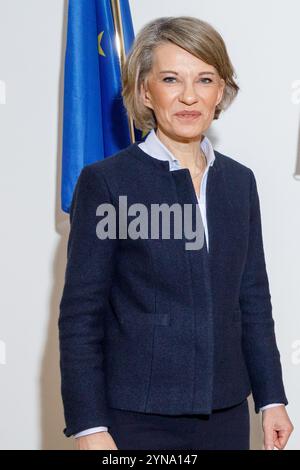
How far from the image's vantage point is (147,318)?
146cm

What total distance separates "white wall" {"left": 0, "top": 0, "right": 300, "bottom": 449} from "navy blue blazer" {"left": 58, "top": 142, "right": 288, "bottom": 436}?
2.48 feet

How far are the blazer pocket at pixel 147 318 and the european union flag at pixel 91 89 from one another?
0.78m

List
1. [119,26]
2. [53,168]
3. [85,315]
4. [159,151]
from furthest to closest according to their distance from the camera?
[53,168]
[119,26]
[159,151]
[85,315]

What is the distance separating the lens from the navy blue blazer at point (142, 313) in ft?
4.76

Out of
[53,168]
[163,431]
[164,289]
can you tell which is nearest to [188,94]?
[164,289]

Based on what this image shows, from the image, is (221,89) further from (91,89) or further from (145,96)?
(91,89)

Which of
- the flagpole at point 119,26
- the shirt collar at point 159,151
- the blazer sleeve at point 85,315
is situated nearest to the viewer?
the blazer sleeve at point 85,315

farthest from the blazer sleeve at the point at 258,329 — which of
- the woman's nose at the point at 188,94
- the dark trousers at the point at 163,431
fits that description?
the woman's nose at the point at 188,94

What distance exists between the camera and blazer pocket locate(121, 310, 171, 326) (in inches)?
57.3

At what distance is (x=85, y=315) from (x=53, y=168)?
3.32 ft

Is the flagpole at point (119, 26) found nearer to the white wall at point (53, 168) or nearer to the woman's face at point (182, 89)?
the white wall at point (53, 168)

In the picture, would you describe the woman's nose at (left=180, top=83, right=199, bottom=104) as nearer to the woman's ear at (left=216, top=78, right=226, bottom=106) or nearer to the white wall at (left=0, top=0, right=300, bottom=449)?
the woman's ear at (left=216, top=78, right=226, bottom=106)

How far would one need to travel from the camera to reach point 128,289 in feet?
4.87

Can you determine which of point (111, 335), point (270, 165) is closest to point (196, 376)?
point (111, 335)
